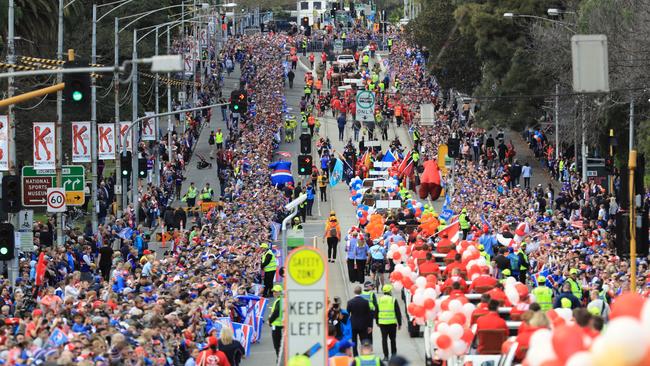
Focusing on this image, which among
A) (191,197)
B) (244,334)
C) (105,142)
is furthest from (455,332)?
(191,197)

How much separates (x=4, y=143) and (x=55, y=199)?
2.34 meters

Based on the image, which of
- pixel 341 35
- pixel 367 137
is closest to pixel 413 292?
pixel 367 137

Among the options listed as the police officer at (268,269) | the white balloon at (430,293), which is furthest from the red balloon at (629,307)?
the police officer at (268,269)

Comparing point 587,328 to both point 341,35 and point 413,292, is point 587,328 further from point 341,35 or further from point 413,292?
point 341,35

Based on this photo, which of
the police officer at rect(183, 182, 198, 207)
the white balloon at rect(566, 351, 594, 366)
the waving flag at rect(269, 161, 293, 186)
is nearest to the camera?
the white balloon at rect(566, 351, 594, 366)

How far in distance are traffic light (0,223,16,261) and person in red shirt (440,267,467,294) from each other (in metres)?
8.86

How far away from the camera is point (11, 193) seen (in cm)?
3528

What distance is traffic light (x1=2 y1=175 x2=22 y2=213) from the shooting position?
1384 inches

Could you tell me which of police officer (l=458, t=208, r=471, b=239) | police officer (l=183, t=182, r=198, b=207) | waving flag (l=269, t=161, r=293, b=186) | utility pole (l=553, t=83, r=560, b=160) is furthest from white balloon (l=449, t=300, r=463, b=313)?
utility pole (l=553, t=83, r=560, b=160)

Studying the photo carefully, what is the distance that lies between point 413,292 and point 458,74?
57173 mm

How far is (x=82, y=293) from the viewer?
2888 centimetres

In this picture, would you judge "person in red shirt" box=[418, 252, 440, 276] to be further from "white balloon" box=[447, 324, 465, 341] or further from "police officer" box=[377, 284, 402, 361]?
"white balloon" box=[447, 324, 465, 341]

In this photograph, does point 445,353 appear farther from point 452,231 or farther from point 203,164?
point 203,164

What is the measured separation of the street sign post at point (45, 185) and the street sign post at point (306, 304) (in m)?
18.0
